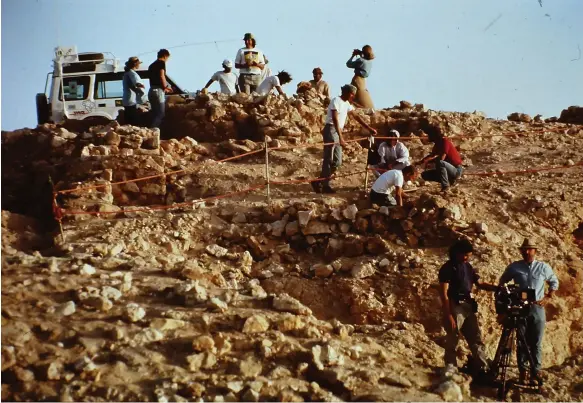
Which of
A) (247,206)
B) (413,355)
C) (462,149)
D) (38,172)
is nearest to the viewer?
(413,355)

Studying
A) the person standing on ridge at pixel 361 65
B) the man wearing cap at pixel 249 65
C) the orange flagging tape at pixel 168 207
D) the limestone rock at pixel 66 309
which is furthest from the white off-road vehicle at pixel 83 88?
the limestone rock at pixel 66 309

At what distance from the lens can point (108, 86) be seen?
15.7 m

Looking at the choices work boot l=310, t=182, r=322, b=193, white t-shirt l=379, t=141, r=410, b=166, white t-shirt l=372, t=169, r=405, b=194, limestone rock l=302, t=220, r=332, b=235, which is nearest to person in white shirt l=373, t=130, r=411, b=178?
white t-shirt l=379, t=141, r=410, b=166

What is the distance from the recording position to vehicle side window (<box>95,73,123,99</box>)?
51.4 feet

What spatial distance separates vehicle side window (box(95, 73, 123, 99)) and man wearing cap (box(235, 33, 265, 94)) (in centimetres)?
253

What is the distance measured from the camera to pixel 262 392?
6438 mm

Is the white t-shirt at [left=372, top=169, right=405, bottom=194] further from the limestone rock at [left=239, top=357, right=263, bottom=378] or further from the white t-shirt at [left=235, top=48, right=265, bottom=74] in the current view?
the white t-shirt at [left=235, top=48, right=265, bottom=74]

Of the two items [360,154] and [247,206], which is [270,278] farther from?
[360,154]

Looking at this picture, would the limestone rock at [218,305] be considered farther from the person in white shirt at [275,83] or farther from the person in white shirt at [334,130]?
the person in white shirt at [275,83]

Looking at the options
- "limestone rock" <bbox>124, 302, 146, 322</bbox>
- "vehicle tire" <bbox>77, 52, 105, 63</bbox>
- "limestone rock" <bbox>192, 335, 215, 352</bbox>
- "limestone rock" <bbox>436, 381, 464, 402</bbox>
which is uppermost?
"vehicle tire" <bbox>77, 52, 105, 63</bbox>

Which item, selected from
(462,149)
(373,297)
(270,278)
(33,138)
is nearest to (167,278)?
(270,278)

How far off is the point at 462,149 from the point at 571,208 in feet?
11.5

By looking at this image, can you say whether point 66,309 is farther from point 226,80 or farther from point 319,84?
point 319,84

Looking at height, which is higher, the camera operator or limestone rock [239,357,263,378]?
the camera operator
